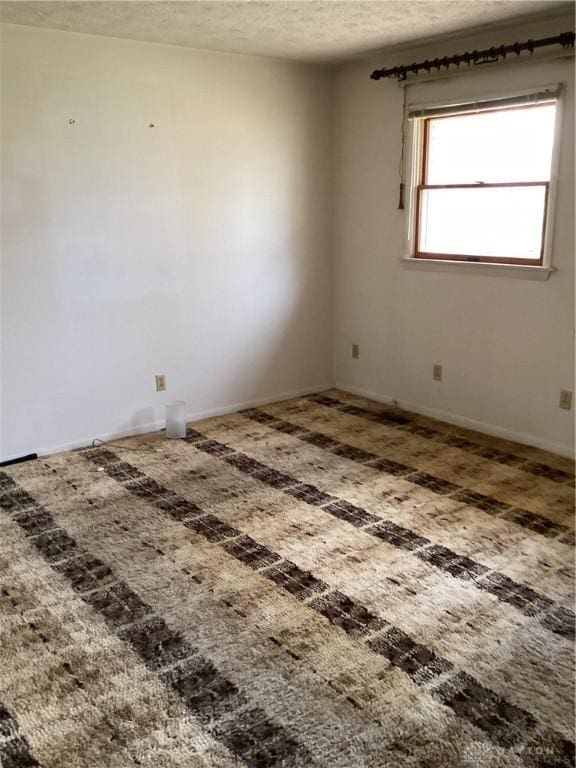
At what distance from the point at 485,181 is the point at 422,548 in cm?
233

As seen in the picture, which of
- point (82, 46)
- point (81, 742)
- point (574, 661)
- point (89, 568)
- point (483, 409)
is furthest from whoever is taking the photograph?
point (483, 409)

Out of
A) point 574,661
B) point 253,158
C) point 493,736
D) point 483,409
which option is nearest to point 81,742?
point 493,736

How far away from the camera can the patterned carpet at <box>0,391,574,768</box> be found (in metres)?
1.85

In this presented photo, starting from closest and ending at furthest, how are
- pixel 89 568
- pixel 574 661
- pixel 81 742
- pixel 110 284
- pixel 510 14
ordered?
pixel 81 742, pixel 574 661, pixel 89 568, pixel 510 14, pixel 110 284

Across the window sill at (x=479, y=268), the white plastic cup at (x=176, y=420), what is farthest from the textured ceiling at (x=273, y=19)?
the white plastic cup at (x=176, y=420)

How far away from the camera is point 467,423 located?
439cm

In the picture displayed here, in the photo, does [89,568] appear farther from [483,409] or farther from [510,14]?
[510,14]

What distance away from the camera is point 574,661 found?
6.99 ft

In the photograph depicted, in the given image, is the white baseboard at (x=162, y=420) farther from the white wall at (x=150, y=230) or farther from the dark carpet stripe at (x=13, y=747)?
the dark carpet stripe at (x=13, y=747)

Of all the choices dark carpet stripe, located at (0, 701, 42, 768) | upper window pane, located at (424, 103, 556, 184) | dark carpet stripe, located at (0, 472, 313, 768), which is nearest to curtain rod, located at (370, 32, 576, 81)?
upper window pane, located at (424, 103, 556, 184)

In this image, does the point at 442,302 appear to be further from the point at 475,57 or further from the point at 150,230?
the point at 150,230

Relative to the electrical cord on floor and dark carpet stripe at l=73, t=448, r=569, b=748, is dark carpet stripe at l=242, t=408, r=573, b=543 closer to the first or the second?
dark carpet stripe at l=73, t=448, r=569, b=748

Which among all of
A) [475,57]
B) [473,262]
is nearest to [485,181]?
[473,262]

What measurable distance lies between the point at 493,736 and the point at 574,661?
469 millimetres
